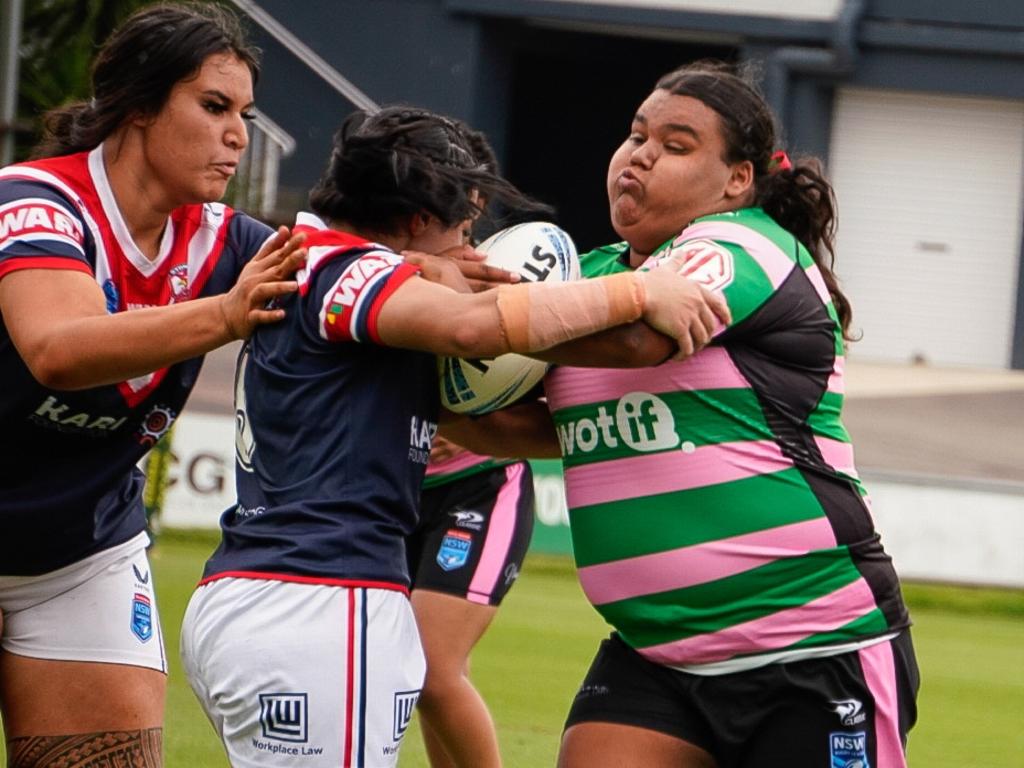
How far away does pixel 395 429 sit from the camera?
3.29m

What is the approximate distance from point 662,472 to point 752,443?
19cm

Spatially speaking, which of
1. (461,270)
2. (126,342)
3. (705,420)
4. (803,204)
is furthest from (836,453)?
(126,342)

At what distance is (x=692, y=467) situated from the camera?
3.56 m

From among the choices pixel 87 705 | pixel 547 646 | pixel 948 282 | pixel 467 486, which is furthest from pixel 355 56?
pixel 87 705

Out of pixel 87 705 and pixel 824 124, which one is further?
pixel 824 124

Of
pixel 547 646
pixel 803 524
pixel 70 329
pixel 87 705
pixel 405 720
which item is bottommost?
pixel 547 646

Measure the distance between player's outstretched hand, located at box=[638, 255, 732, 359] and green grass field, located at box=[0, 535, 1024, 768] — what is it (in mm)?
3270

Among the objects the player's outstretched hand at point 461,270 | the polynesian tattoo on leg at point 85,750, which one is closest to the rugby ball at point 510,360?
the player's outstretched hand at point 461,270

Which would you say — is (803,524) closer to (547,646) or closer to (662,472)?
(662,472)

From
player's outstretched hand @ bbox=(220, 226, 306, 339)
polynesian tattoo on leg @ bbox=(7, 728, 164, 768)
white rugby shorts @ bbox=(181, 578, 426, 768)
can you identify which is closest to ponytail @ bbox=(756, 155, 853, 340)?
player's outstretched hand @ bbox=(220, 226, 306, 339)

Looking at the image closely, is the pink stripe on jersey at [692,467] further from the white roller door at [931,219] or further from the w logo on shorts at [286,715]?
the white roller door at [931,219]

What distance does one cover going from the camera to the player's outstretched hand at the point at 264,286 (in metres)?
3.24

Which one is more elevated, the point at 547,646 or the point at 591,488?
the point at 591,488

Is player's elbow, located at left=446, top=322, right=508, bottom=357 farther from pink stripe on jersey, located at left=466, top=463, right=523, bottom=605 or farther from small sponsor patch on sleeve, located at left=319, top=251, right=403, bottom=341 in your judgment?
pink stripe on jersey, located at left=466, top=463, right=523, bottom=605
